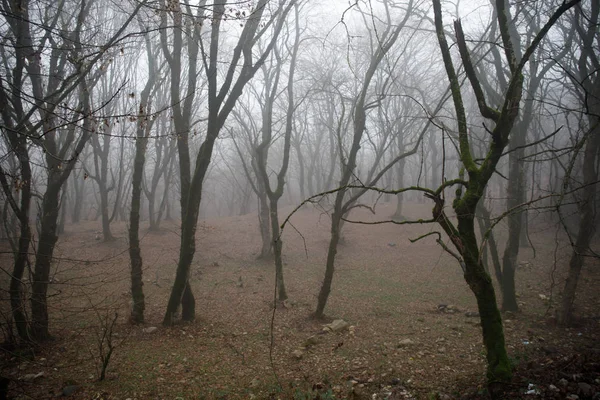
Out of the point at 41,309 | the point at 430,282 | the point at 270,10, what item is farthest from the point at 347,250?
the point at 41,309

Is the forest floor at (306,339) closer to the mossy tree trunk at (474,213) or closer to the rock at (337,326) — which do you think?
the rock at (337,326)

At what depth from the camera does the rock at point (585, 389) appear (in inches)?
119

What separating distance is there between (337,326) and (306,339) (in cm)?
76

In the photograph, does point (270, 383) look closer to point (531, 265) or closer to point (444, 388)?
point (444, 388)

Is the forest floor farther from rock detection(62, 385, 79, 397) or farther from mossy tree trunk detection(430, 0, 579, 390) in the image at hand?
mossy tree trunk detection(430, 0, 579, 390)

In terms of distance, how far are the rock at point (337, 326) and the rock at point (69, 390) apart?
4.06 meters

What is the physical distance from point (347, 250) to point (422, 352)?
8.58 m

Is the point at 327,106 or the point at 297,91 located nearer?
the point at 297,91

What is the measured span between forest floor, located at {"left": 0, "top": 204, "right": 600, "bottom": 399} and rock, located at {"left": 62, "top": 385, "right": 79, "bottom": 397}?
0.6 inches

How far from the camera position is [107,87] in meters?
13.7

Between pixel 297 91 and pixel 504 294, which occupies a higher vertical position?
pixel 297 91

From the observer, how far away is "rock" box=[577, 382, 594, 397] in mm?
3027

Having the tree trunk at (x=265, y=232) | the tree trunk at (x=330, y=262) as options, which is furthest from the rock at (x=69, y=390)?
the tree trunk at (x=265, y=232)

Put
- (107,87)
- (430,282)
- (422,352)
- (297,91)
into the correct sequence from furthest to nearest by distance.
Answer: (297,91) → (107,87) → (430,282) → (422,352)
